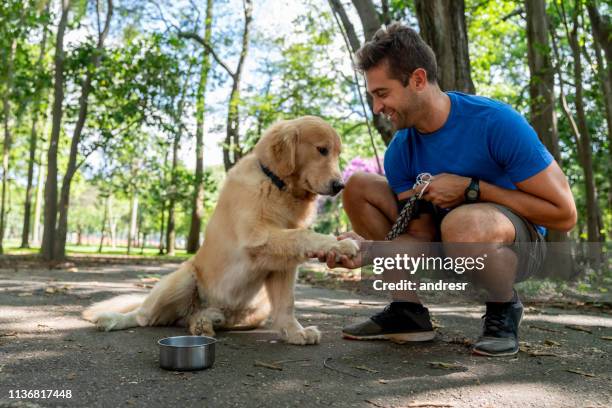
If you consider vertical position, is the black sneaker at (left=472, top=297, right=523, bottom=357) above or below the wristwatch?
below

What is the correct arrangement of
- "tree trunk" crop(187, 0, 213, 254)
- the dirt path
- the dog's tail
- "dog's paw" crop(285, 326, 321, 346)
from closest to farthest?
the dirt path < "dog's paw" crop(285, 326, 321, 346) < the dog's tail < "tree trunk" crop(187, 0, 213, 254)

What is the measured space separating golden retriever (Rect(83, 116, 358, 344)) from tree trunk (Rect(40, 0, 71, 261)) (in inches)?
324

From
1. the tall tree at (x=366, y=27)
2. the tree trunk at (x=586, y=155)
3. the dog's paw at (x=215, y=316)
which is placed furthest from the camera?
the tree trunk at (x=586, y=155)

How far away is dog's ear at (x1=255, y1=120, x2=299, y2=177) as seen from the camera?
347 cm

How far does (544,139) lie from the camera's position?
7.52 metres

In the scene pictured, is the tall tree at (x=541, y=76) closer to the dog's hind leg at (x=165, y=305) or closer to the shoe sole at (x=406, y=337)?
the shoe sole at (x=406, y=337)

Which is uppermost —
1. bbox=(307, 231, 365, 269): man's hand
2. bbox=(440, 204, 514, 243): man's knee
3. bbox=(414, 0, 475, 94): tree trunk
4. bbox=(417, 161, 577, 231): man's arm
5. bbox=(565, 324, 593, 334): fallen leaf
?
bbox=(414, 0, 475, 94): tree trunk

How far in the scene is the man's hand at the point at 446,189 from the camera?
3053 mm

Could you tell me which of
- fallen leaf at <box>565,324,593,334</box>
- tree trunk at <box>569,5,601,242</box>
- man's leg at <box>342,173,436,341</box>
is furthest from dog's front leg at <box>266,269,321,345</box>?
tree trunk at <box>569,5,601,242</box>

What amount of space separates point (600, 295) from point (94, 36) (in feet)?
35.3

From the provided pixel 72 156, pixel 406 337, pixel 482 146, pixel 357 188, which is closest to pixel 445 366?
pixel 406 337

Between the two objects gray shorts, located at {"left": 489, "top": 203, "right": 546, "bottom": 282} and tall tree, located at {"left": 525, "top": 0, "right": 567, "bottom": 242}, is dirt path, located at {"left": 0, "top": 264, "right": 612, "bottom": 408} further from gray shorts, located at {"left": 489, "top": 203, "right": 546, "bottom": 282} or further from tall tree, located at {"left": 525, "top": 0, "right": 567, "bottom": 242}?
tall tree, located at {"left": 525, "top": 0, "right": 567, "bottom": 242}

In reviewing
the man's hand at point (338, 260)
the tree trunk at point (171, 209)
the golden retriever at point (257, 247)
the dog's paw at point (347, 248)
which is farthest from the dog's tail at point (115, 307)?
the tree trunk at point (171, 209)

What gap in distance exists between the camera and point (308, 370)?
2605 mm
